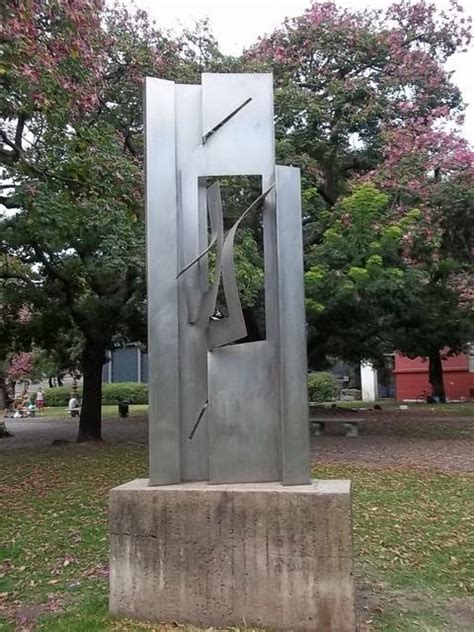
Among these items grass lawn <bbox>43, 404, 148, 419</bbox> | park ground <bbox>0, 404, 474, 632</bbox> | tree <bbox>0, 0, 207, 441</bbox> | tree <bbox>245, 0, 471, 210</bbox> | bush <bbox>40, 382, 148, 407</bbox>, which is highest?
tree <bbox>245, 0, 471, 210</bbox>

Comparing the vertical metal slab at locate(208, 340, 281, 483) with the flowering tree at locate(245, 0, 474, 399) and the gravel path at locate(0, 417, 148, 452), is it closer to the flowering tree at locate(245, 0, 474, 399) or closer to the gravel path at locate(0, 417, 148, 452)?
the flowering tree at locate(245, 0, 474, 399)

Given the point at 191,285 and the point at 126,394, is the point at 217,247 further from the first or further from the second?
the point at 126,394

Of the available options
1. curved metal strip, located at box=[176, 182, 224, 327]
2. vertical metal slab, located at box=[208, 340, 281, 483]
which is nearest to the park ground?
vertical metal slab, located at box=[208, 340, 281, 483]

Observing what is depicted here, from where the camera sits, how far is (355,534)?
6.56 metres

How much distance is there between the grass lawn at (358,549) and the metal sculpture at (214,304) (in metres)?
1.13

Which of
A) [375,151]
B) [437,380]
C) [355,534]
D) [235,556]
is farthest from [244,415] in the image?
[437,380]

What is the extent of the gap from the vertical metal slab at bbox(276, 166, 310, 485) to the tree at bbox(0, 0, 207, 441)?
3626 millimetres

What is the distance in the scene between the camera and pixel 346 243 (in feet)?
40.2

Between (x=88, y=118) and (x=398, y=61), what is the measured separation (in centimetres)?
778

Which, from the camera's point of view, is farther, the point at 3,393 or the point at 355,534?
the point at 3,393

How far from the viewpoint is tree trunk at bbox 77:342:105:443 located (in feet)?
53.0

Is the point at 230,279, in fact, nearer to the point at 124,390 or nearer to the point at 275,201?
the point at 275,201

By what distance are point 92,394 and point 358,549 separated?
1120 centimetres

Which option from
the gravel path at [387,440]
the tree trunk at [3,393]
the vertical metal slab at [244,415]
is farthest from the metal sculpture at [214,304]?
the tree trunk at [3,393]
